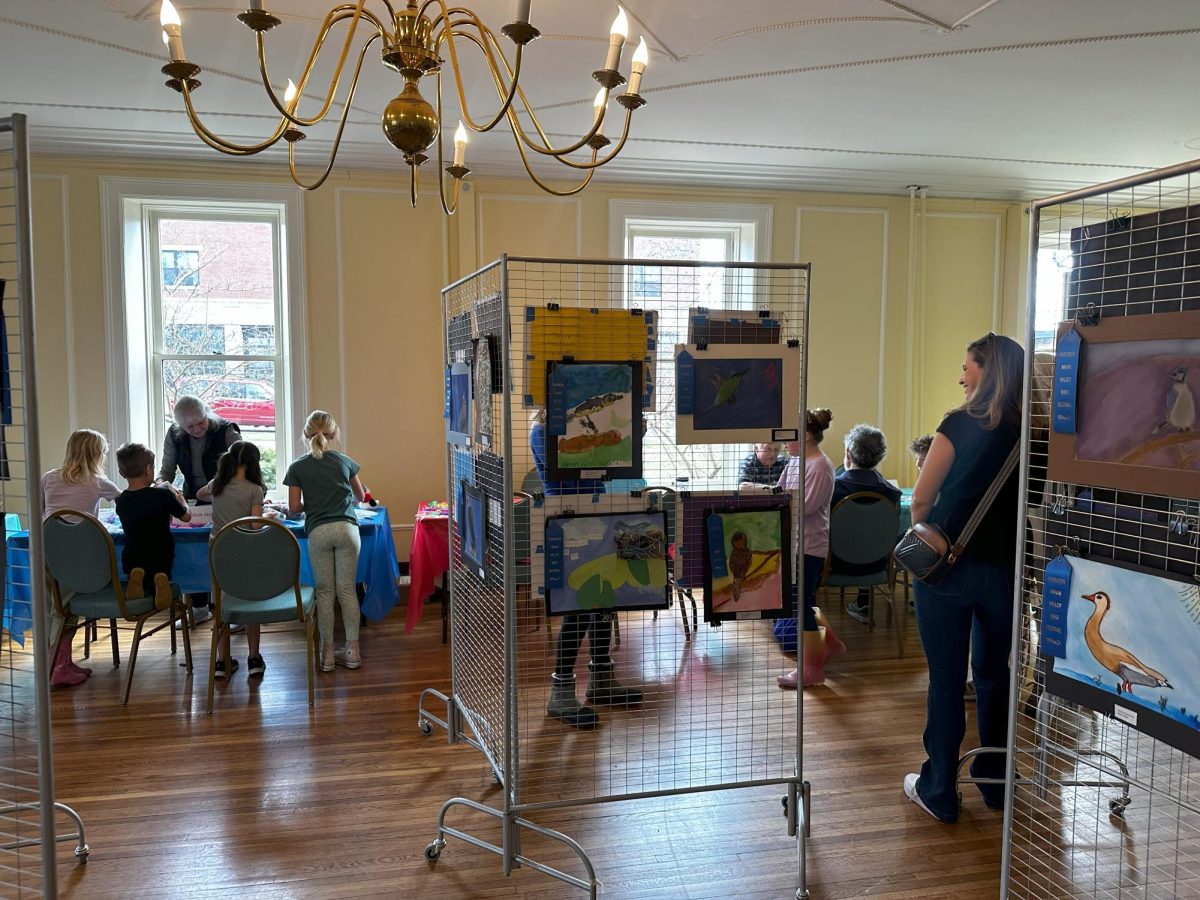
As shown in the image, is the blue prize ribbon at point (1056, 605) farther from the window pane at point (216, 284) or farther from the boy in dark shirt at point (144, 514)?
the window pane at point (216, 284)

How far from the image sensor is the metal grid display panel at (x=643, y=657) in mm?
2348

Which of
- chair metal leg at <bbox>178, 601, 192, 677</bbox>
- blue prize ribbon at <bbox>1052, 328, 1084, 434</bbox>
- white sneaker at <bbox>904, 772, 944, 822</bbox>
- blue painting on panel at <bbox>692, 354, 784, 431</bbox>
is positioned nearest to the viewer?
blue prize ribbon at <bbox>1052, 328, 1084, 434</bbox>

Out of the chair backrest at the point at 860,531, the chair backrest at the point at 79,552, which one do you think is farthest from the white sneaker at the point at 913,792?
the chair backrest at the point at 79,552

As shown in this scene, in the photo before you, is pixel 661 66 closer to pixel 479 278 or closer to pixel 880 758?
pixel 479 278

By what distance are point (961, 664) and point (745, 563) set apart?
2.62 ft

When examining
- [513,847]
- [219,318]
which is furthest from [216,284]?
[513,847]

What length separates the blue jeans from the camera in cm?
254

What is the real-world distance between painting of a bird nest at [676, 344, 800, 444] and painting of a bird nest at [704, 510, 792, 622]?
235mm

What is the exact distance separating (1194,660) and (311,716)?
3227 mm

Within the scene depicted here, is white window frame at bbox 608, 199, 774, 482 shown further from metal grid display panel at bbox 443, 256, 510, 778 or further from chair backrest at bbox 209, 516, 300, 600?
chair backrest at bbox 209, 516, 300, 600

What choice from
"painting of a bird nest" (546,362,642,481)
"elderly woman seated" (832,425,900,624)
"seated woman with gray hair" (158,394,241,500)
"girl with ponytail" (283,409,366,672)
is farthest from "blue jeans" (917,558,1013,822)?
"seated woman with gray hair" (158,394,241,500)

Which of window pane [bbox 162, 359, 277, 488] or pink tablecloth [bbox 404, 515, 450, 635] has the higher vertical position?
window pane [bbox 162, 359, 277, 488]

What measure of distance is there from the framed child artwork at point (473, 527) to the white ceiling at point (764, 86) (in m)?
1.92

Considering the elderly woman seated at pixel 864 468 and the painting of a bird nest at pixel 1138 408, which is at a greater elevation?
the painting of a bird nest at pixel 1138 408
